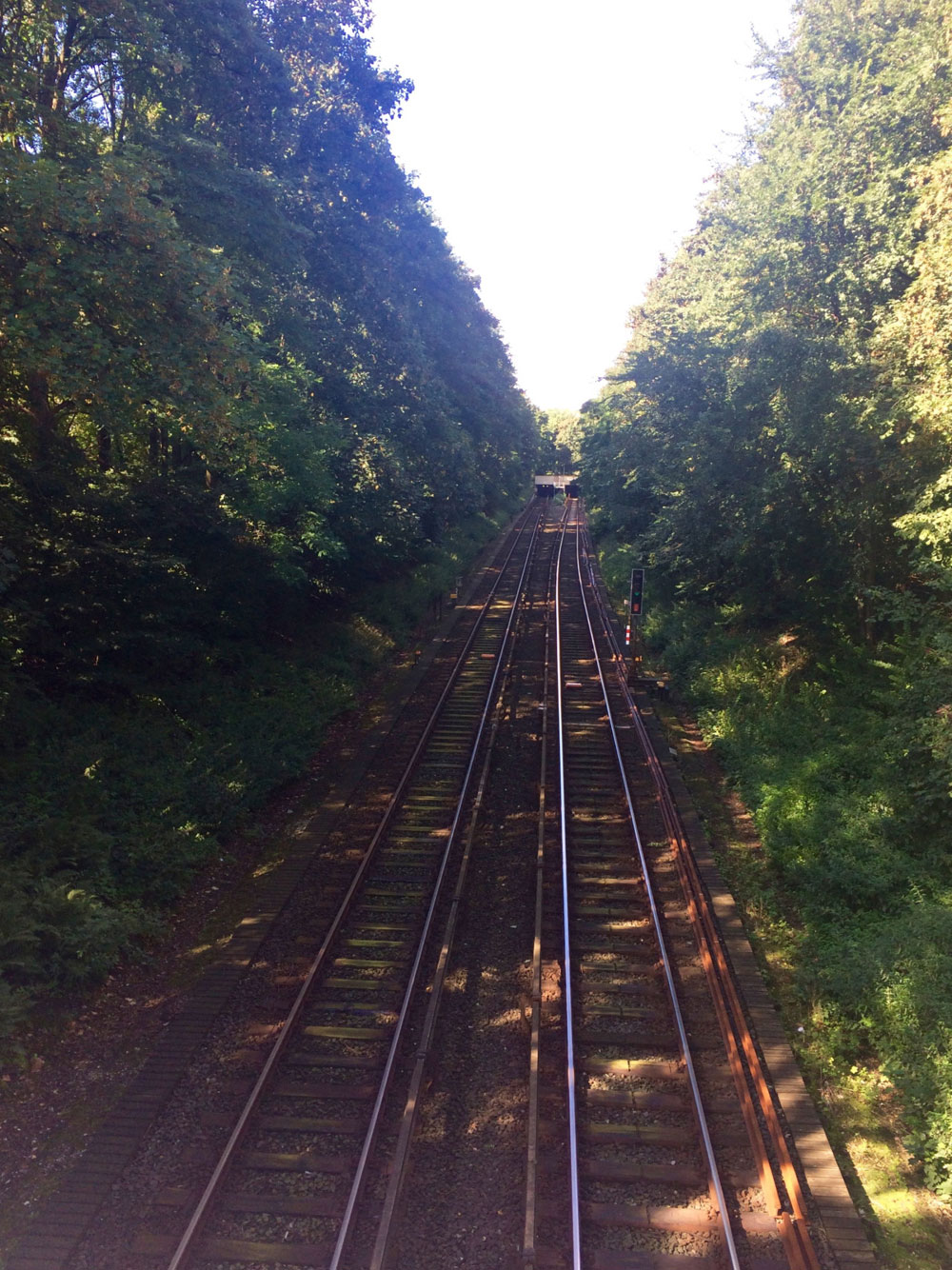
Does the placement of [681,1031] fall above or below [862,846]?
below

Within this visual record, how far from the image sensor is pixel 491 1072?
750cm

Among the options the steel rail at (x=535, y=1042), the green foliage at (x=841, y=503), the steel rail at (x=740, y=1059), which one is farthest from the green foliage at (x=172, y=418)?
the green foliage at (x=841, y=503)

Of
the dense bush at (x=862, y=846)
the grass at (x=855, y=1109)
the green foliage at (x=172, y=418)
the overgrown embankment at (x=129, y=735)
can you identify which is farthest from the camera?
the green foliage at (x=172, y=418)

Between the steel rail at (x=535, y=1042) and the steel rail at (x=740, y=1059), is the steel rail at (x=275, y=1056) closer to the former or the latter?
the steel rail at (x=535, y=1042)

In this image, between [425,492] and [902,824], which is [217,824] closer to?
[902,824]

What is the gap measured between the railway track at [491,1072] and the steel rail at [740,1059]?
3cm

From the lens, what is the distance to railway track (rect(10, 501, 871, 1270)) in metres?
5.83

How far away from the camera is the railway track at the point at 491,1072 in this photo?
5.83 m

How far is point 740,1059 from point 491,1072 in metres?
2.32

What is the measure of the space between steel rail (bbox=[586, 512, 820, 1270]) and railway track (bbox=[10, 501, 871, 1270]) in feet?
0.10

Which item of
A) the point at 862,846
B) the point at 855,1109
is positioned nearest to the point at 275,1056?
the point at 855,1109

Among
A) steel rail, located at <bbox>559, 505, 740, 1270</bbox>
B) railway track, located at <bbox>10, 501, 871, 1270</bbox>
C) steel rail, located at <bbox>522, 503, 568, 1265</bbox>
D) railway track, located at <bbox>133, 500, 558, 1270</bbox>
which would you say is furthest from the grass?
railway track, located at <bbox>133, 500, 558, 1270</bbox>

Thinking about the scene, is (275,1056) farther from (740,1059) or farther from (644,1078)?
(740,1059)

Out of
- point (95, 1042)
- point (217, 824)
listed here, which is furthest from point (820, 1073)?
point (217, 824)
